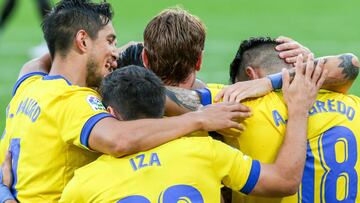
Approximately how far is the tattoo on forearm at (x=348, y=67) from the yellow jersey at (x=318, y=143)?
0.62ft

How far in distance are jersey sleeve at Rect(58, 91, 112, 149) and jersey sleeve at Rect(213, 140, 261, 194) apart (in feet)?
2.21

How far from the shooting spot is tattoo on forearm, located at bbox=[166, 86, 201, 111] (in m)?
5.41

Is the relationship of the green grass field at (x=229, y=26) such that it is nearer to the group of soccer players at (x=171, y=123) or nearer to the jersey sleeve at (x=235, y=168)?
the group of soccer players at (x=171, y=123)

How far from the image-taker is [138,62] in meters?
6.11

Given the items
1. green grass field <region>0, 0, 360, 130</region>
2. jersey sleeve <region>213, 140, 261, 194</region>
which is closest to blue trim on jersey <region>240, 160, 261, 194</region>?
jersey sleeve <region>213, 140, 261, 194</region>

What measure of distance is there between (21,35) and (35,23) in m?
1.36

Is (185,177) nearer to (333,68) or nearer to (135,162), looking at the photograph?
(135,162)

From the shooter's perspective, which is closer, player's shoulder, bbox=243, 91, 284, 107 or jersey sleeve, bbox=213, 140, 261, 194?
jersey sleeve, bbox=213, 140, 261, 194

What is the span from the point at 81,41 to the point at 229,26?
13.2m

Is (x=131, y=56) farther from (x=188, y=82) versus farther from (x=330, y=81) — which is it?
(x=330, y=81)

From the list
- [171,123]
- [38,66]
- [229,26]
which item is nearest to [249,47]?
[171,123]

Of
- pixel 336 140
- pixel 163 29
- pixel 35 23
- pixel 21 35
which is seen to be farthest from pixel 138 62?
pixel 35 23

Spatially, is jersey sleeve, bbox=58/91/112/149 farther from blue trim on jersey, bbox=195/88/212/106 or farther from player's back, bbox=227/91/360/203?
player's back, bbox=227/91/360/203

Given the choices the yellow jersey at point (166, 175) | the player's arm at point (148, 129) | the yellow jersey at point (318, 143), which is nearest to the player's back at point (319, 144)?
the yellow jersey at point (318, 143)
